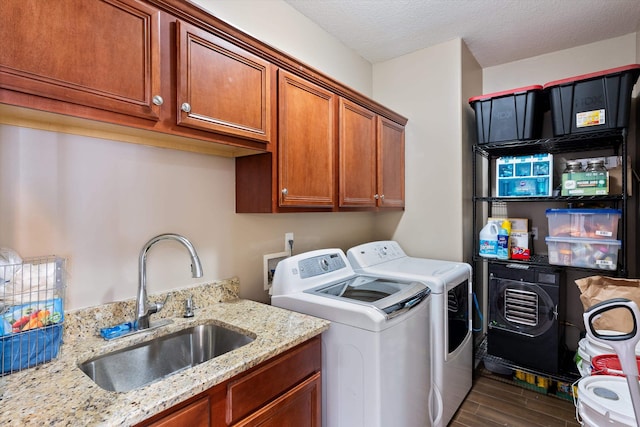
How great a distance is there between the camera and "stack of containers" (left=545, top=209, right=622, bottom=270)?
2.04 metres

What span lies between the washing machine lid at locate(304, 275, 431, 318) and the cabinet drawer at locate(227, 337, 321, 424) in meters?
0.31

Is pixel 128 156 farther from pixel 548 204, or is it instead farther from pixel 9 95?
pixel 548 204

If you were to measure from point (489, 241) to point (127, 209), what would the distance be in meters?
2.44

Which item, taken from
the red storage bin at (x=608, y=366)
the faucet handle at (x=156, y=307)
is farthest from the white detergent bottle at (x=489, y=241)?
the faucet handle at (x=156, y=307)

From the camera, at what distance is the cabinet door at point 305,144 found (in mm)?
1582

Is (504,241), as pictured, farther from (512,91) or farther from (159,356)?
(159,356)

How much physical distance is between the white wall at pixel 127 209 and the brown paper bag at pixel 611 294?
5.94ft

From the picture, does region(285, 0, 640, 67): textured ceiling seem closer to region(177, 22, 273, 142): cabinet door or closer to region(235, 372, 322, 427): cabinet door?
region(177, 22, 273, 142): cabinet door

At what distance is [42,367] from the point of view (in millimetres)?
980

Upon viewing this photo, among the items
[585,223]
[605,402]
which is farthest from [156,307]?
[585,223]

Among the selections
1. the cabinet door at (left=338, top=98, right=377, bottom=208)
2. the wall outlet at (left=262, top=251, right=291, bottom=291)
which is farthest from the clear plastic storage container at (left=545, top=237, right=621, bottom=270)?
the wall outlet at (left=262, top=251, right=291, bottom=291)

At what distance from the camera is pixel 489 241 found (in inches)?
98.5

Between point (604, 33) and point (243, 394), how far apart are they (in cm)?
332

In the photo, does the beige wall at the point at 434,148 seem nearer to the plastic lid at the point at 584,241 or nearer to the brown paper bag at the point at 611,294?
the plastic lid at the point at 584,241
